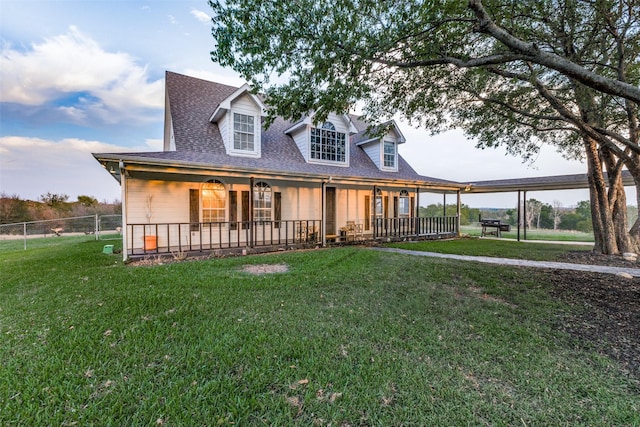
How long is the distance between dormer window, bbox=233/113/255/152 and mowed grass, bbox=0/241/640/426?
6817mm

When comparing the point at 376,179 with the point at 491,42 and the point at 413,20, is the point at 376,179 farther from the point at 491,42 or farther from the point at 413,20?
the point at 413,20

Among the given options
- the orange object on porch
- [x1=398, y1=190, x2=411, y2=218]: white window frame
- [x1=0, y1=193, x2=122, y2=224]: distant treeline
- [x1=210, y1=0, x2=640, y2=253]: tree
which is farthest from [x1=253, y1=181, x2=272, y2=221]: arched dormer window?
[x1=0, y1=193, x2=122, y2=224]: distant treeline

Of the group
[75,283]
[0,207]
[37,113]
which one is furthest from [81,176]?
[75,283]

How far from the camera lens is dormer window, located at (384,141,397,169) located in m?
15.0

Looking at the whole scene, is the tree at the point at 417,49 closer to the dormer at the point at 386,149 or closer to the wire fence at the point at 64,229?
the dormer at the point at 386,149

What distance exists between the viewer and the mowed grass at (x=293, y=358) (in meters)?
2.22

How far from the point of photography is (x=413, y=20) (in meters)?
4.90

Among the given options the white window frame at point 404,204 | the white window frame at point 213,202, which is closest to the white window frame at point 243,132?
the white window frame at point 213,202

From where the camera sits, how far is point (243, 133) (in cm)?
1095

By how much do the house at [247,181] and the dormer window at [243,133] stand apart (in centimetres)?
→ 4

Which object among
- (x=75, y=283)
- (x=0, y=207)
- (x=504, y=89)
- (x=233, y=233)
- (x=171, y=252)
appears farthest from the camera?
→ (x=0, y=207)

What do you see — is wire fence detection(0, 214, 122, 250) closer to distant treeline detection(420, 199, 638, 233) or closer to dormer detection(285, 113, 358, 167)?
dormer detection(285, 113, 358, 167)

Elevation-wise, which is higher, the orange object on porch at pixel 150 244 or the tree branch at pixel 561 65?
the tree branch at pixel 561 65

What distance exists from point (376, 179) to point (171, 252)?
26.3ft
